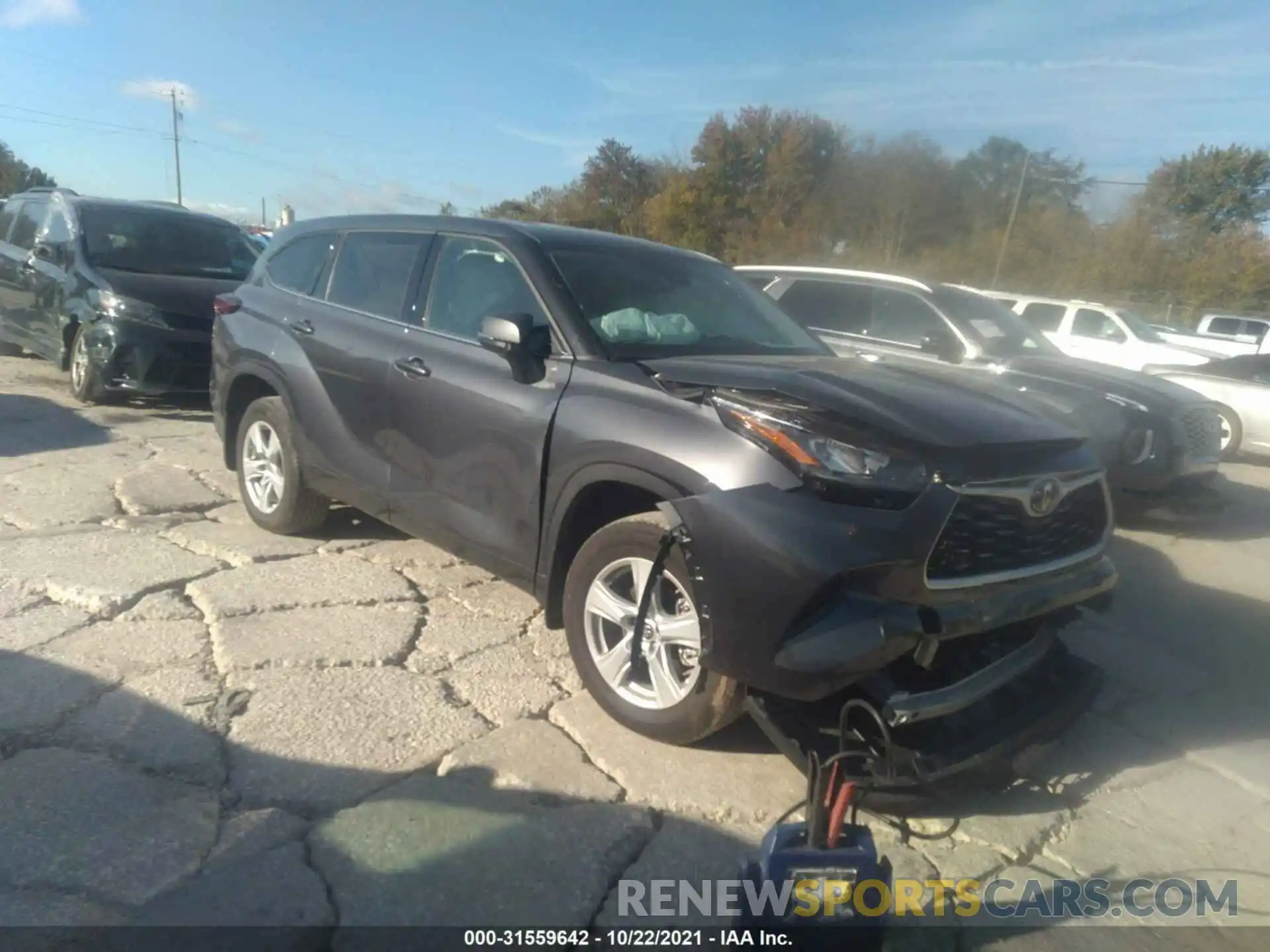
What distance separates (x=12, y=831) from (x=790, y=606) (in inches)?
89.0

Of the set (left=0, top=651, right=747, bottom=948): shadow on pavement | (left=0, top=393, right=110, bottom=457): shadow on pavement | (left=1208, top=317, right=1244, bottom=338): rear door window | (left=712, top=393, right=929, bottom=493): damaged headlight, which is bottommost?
(left=0, top=393, right=110, bottom=457): shadow on pavement

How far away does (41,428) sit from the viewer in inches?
295

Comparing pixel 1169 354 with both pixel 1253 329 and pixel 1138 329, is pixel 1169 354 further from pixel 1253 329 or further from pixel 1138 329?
pixel 1253 329

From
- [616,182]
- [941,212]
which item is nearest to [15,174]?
[616,182]

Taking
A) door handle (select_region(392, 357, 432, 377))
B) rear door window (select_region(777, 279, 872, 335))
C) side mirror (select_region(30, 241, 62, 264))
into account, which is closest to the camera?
door handle (select_region(392, 357, 432, 377))

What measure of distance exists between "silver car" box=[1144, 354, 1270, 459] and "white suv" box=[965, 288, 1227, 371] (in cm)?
408

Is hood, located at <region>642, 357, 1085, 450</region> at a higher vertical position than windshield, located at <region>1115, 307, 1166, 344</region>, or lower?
lower

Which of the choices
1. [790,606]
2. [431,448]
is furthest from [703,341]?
[790,606]

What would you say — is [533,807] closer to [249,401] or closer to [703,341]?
[703,341]

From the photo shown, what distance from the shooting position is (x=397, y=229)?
483 centimetres

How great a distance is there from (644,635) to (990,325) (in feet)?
20.1

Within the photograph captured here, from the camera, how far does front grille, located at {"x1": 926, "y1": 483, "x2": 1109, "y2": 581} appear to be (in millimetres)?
2912

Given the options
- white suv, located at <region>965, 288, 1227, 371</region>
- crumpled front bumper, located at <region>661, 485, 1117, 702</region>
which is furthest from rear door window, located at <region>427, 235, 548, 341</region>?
white suv, located at <region>965, 288, 1227, 371</region>

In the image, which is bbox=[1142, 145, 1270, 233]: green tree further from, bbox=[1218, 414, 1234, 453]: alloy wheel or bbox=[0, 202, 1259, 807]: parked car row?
bbox=[0, 202, 1259, 807]: parked car row
